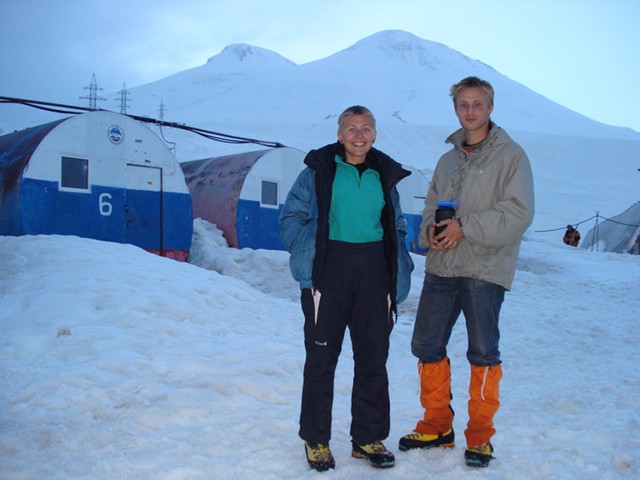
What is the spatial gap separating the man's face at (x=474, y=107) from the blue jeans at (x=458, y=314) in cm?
78

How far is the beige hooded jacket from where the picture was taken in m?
2.67

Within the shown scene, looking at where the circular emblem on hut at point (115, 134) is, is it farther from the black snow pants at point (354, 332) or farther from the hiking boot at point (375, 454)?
the hiking boot at point (375, 454)

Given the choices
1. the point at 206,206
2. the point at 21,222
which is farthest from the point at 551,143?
the point at 21,222

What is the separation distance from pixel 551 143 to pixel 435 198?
6074cm

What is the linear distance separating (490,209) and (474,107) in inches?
20.8

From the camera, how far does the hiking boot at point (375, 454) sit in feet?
8.61

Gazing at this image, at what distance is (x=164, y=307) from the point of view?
195 inches

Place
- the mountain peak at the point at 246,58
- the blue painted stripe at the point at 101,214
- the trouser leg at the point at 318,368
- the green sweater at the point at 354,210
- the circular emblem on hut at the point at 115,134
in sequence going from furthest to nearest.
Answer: the mountain peak at the point at 246,58 → the circular emblem on hut at the point at 115,134 → the blue painted stripe at the point at 101,214 → the green sweater at the point at 354,210 → the trouser leg at the point at 318,368

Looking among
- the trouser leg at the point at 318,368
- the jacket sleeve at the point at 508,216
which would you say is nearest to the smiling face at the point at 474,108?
the jacket sleeve at the point at 508,216

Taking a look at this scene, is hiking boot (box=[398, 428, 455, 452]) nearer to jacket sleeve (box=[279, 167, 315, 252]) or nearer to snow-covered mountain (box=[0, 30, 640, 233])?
jacket sleeve (box=[279, 167, 315, 252])

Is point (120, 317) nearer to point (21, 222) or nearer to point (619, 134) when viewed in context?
point (21, 222)

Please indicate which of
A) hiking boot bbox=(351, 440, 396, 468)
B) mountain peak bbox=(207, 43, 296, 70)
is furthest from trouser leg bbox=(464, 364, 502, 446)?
mountain peak bbox=(207, 43, 296, 70)

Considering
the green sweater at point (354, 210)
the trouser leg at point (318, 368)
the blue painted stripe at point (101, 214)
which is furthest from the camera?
the blue painted stripe at point (101, 214)

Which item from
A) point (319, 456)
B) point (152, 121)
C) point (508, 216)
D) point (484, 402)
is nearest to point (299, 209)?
point (508, 216)
